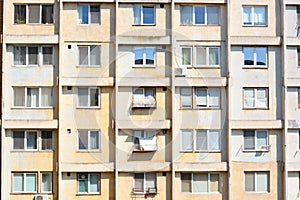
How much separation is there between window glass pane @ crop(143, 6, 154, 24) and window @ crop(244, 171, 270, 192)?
703 cm

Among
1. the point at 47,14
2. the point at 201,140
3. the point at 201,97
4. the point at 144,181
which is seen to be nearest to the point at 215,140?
the point at 201,140

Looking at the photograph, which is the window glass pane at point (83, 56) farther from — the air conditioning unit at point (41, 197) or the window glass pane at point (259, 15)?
the window glass pane at point (259, 15)

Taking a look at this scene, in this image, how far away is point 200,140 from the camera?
19141 mm

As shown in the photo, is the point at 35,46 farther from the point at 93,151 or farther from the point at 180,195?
the point at 180,195

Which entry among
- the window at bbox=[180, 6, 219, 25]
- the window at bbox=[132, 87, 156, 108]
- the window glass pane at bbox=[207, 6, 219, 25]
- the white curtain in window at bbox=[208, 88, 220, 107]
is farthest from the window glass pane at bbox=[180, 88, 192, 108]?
the window glass pane at bbox=[207, 6, 219, 25]

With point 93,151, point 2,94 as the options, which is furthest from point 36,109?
point 93,151

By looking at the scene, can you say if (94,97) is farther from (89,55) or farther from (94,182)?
(94,182)

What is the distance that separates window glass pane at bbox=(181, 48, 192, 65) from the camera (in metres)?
19.2

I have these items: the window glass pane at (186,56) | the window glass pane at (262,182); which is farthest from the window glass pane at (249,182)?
the window glass pane at (186,56)

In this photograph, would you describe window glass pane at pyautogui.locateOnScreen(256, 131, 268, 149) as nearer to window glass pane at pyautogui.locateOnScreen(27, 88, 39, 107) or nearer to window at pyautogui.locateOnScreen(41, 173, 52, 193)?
window at pyautogui.locateOnScreen(41, 173, 52, 193)

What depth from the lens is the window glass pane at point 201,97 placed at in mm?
19234

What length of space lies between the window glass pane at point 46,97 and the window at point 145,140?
3514mm

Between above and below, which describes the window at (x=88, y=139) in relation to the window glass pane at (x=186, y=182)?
above

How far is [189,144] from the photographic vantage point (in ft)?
62.4
